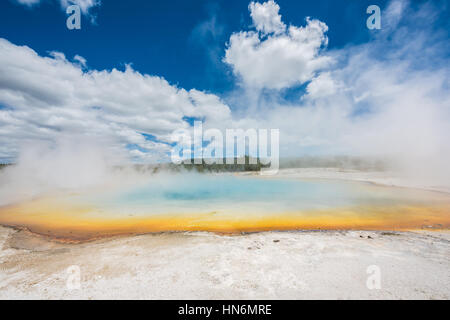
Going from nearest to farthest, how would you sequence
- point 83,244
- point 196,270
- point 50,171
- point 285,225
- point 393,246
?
point 196,270 → point 393,246 → point 83,244 → point 285,225 → point 50,171

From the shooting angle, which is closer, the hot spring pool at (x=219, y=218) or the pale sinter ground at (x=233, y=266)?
the pale sinter ground at (x=233, y=266)

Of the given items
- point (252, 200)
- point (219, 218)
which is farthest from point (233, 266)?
point (252, 200)

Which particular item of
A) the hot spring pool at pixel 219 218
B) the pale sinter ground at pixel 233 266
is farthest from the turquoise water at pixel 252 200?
the pale sinter ground at pixel 233 266

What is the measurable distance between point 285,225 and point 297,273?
3370mm

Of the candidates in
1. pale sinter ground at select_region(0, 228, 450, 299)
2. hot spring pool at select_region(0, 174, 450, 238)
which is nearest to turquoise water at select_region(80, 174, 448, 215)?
hot spring pool at select_region(0, 174, 450, 238)

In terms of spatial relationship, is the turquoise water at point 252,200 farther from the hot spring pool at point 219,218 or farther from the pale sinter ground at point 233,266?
the pale sinter ground at point 233,266

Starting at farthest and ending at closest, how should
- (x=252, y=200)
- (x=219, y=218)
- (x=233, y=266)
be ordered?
(x=252, y=200)
(x=219, y=218)
(x=233, y=266)

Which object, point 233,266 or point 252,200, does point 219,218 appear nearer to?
→ point 233,266

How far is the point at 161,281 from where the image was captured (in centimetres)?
318

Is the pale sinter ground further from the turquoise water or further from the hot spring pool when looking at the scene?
the turquoise water

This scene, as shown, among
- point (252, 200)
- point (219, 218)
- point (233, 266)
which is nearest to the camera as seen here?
point (233, 266)
